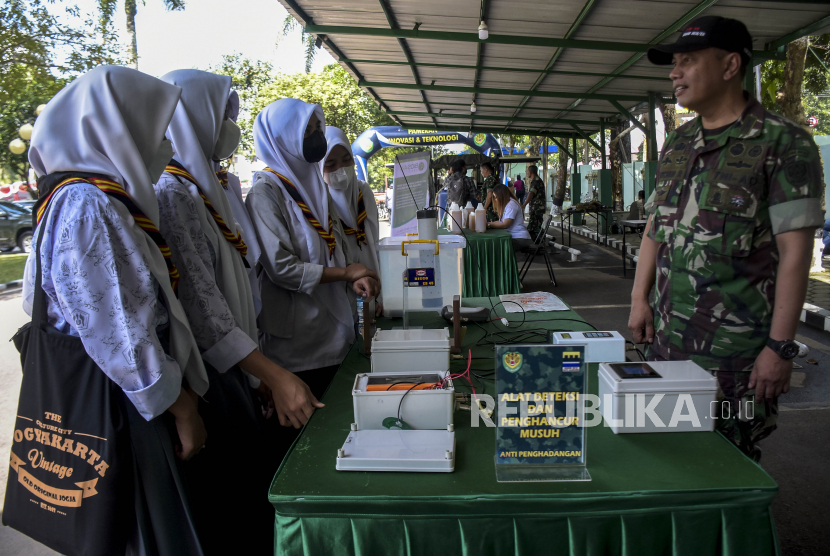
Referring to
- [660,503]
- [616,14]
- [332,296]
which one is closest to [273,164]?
[332,296]

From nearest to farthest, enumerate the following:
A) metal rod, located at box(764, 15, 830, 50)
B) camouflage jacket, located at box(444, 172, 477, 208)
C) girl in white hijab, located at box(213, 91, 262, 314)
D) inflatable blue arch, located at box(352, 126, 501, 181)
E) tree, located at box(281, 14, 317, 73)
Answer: girl in white hijab, located at box(213, 91, 262, 314), metal rod, located at box(764, 15, 830, 50), camouflage jacket, located at box(444, 172, 477, 208), inflatable blue arch, located at box(352, 126, 501, 181), tree, located at box(281, 14, 317, 73)

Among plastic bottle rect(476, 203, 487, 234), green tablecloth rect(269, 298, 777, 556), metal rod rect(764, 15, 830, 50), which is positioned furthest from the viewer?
plastic bottle rect(476, 203, 487, 234)

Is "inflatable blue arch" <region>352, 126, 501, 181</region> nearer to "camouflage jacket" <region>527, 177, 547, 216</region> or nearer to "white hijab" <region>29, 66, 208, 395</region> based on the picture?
"camouflage jacket" <region>527, 177, 547, 216</region>

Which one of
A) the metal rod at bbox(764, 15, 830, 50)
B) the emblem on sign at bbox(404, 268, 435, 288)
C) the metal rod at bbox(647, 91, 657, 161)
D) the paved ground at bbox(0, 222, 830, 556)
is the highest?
the metal rod at bbox(764, 15, 830, 50)

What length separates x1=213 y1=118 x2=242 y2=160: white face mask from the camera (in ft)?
5.39

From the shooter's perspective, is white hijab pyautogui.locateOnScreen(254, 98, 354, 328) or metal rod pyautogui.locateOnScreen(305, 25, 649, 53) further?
metal rod pyautogui.locateOnScreen(305, 25, 649, 53)

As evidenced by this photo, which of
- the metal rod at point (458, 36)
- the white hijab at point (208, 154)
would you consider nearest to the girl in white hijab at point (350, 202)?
→ the white hijab at point (208, 154)

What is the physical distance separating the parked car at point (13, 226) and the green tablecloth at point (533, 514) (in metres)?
15.2

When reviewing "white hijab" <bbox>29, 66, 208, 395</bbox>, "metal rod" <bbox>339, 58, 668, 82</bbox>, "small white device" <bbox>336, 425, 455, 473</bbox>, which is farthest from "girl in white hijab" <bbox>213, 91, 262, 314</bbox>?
"metal rod" <bbox>339, 58, 668, 82</bbox>

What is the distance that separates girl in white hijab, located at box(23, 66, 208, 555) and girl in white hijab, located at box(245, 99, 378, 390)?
0.74m

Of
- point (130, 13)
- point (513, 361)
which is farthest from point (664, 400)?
point (130, 13)

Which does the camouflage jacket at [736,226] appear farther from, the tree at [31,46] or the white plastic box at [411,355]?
the tree at [31,46]

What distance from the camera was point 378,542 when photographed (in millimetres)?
1062

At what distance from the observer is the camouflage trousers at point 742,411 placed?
1568mm
